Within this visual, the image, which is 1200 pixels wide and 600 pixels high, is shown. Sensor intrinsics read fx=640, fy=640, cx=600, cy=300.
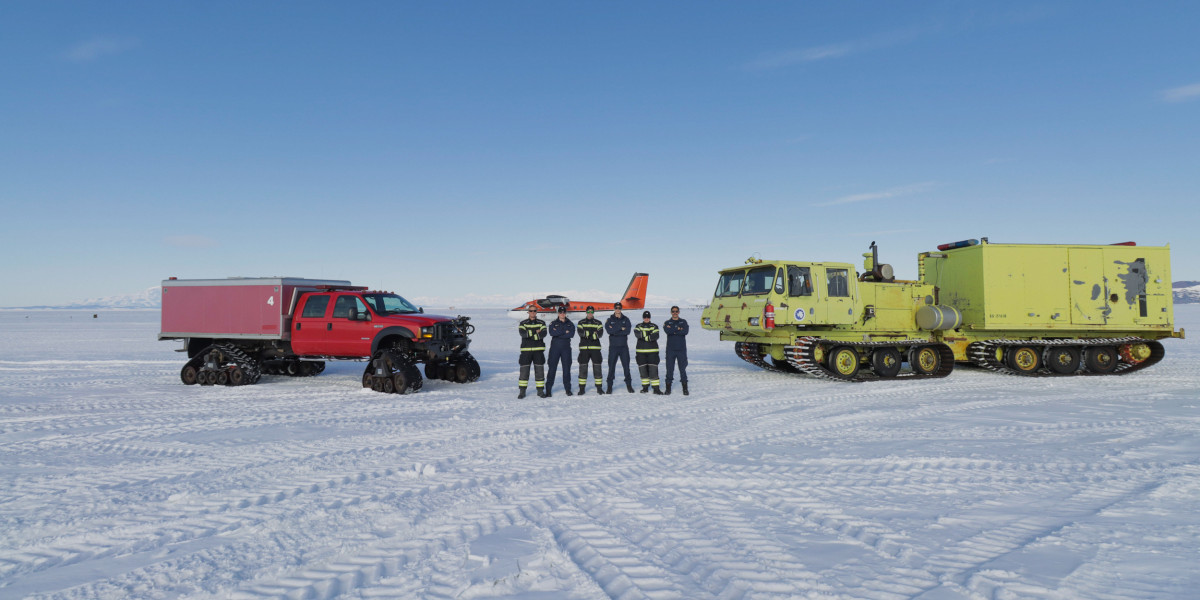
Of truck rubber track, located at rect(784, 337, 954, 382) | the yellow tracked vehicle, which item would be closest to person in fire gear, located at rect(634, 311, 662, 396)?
the yellow tracked vehicle

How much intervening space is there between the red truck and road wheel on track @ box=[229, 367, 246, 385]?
2 centimetres

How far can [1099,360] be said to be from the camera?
1420 cm

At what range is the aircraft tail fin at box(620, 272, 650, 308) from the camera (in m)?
47.0

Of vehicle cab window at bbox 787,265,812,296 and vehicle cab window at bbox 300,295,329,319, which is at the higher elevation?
vehicle cab window at bbox 787,265,812,296

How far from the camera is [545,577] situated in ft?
12.4

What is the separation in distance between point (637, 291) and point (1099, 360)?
113ft

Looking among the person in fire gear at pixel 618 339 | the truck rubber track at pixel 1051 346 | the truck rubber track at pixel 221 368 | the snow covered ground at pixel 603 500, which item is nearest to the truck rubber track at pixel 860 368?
the truck rubber track at pixel 1051 346

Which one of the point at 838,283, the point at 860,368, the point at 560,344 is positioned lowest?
the point at 860,368

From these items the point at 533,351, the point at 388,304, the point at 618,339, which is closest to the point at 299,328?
the point at 388,304

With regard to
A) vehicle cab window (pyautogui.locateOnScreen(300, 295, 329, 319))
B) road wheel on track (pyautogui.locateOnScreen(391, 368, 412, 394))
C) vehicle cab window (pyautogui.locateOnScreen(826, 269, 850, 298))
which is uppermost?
vehicle cab window (pyautogui.locateOnScreen(826, 269, 850, 298))

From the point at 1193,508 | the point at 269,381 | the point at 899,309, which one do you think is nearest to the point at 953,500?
the point at 1193,508

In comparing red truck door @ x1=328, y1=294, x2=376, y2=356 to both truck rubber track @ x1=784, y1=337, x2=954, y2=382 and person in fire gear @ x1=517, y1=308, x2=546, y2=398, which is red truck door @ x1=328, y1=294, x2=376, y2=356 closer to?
person in fire gear @ x1=517, y1=308, x2=546, y2=398

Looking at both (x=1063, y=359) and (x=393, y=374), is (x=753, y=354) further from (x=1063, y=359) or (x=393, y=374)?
(x=393, y=374)

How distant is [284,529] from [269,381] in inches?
419
